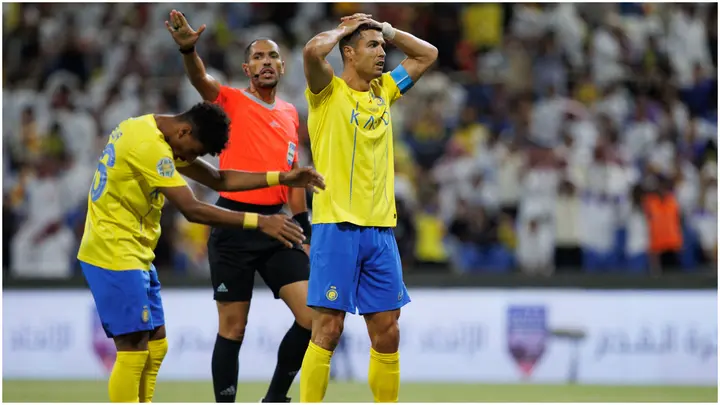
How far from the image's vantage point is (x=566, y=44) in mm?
16641

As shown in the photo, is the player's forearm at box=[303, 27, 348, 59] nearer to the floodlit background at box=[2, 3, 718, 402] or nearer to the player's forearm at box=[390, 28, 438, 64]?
the player's forearm at box=[390, 28, 438, 64]

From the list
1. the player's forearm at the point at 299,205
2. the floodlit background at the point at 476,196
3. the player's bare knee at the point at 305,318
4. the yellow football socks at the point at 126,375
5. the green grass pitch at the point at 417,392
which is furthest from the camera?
the floodlit background at the point at 476,196

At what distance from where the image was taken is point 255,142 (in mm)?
7832

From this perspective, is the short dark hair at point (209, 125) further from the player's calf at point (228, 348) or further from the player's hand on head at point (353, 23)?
the player's calf at point (228, 348)

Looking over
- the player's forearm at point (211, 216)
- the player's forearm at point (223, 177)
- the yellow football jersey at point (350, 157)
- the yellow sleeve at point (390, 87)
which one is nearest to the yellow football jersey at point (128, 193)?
the player's forearm at point (211, 216)

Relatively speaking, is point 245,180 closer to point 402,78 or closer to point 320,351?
point 320,351

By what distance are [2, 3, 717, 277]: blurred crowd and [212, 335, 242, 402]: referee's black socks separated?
516 centimetres

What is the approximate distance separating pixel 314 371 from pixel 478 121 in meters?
9.21

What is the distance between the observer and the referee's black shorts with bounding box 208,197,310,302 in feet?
25.8

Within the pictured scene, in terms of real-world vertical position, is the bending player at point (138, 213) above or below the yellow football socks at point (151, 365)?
above

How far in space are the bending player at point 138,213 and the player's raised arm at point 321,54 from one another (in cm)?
60

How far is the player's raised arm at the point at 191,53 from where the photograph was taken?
745cm

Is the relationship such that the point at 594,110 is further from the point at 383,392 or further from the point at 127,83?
the point at 383,392

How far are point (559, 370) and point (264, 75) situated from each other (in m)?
5.71
